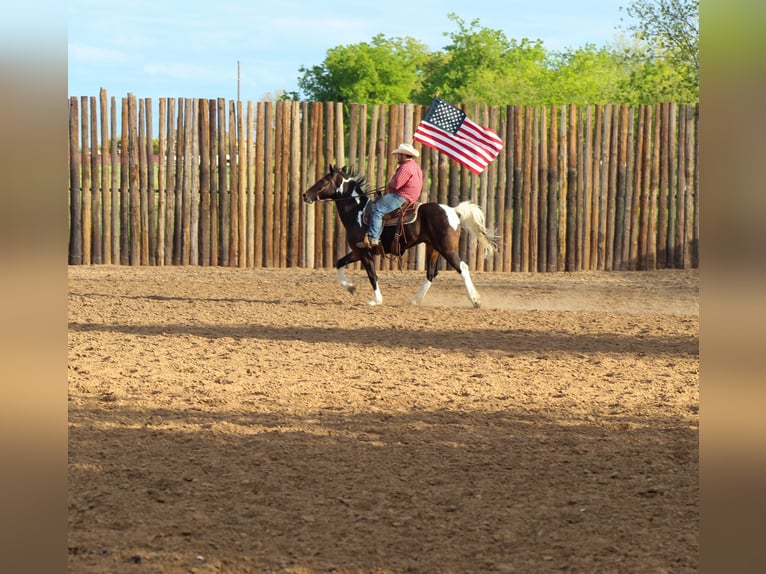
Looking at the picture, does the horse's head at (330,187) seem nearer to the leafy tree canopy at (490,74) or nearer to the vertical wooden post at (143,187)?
the vertical wooden post at (143,187)

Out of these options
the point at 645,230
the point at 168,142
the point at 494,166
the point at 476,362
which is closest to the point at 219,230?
the point at 168,142

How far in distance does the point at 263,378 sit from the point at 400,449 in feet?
8.34

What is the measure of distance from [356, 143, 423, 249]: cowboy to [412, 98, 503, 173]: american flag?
175 cm

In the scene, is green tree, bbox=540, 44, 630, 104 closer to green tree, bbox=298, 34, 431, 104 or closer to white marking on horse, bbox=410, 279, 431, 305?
green tree, bbox=298, 34, 431, 104

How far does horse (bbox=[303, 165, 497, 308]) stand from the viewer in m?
12.4

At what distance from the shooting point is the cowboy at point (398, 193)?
40.2 ft

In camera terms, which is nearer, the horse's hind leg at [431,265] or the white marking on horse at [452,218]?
the white marking on horse at [452,218]

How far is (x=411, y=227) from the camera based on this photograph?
1248 centimetres

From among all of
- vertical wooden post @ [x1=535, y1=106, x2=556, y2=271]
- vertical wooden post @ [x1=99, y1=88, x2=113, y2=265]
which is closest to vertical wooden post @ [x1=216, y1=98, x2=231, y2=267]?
vertical wooden post @ [x1=99, y1=88, x2=113, y2=265]

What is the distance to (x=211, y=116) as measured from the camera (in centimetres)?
1723

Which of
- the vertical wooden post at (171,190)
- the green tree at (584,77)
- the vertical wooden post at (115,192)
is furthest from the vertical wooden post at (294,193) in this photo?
the green tree at (584,77)

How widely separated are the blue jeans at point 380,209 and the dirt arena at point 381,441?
1005mm

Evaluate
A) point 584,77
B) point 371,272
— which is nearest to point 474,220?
point 371,272
